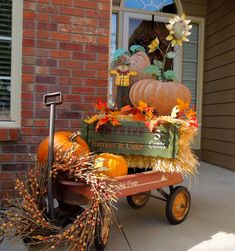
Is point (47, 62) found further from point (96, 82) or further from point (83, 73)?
point (96, 82)

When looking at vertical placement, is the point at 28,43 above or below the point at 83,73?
above

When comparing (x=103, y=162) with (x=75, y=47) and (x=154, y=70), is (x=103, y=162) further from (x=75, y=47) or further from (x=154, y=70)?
(x=75, y=47)

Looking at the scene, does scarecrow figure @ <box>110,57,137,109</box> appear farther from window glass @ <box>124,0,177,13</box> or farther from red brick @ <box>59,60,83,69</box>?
window glass @ <box>124,0,177,13</box>

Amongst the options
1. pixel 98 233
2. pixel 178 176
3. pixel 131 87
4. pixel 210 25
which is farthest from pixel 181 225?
pixel 210 25

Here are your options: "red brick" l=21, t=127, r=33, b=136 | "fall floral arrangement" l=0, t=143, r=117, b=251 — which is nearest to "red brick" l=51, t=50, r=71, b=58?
"red brick" l=21, t=127, r=33, b=136

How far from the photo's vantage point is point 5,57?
9.70 ft

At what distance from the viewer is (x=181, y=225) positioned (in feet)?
9.18

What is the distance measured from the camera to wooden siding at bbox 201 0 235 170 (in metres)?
5.44

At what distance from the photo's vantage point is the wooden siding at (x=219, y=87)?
17.9 feet

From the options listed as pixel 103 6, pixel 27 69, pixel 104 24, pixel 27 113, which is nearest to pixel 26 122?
pixel 27 113

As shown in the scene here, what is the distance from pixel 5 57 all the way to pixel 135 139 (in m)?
1.40

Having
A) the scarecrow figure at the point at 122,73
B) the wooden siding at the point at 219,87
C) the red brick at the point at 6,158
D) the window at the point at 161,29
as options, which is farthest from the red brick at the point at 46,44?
the wooden siding at the point at 219,87

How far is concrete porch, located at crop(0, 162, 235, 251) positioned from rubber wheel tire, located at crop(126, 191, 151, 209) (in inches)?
1.9

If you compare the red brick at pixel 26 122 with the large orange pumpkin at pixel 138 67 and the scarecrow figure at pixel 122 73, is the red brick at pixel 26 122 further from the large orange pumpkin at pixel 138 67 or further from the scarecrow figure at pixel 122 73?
the large orange pumpkin at pixel 138 67
